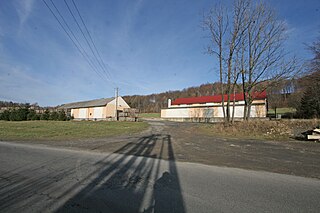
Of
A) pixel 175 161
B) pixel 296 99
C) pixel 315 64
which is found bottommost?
pixel 175 161

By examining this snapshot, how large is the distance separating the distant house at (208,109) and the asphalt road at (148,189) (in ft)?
130

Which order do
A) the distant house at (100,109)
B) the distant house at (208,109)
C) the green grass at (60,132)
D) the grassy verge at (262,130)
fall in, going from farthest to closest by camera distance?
the distant house at (100,109), the distant house at (208,109), the grassy verge at (262,130), the green grass at (60,132)

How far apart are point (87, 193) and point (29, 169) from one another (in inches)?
116

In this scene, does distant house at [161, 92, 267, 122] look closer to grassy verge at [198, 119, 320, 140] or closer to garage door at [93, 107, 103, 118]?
garage door at [93, 107, 103, 118]

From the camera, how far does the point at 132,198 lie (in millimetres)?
3279

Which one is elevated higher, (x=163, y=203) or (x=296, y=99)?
(x=296, y=99)

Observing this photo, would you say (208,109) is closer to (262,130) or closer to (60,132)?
(262,130)

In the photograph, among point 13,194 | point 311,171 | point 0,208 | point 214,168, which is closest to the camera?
point 0,208

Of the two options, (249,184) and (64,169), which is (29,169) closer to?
(64,169)

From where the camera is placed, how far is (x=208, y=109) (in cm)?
4781

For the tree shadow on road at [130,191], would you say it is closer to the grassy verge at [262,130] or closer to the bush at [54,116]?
the grassy verge at [262,130]

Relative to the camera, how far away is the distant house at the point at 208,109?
1571 inches

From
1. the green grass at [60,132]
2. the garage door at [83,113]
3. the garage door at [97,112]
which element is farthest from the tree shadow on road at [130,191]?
the garage door at [83,113]

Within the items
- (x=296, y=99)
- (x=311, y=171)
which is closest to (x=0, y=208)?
(x=311, y=171)
